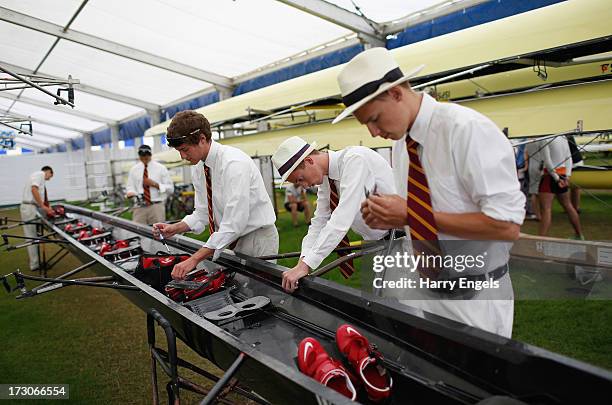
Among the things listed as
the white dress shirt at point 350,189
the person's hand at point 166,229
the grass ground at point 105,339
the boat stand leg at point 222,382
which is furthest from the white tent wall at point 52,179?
the boat stand leg at point 222,382

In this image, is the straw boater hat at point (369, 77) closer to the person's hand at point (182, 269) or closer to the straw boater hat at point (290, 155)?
the straw boater hat at point (290, 155)

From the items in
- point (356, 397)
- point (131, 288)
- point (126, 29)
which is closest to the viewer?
point (356, 397)

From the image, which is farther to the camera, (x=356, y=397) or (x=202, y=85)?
(x=202, y=85)

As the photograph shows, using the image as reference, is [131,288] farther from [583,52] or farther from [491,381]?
[583,52]

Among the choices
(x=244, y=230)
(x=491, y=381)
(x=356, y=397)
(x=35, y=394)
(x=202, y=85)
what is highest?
(x=202, y=85)

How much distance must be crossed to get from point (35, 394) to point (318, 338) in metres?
2.46

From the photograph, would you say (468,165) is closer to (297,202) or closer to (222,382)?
(222,382)

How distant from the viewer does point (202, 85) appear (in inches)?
592

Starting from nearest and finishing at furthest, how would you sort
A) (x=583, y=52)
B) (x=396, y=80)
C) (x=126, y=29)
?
(x=396, y=80), (x=583, y=52), (x=126, y=29)

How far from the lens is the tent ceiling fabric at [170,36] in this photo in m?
9.20

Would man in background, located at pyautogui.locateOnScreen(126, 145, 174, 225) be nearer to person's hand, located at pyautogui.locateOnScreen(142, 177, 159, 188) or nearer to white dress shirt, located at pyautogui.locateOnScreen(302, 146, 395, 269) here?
person's hand, located at pyautogui.locateOnScreen(142, 177, 159, 188)

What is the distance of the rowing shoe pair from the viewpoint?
174 cm

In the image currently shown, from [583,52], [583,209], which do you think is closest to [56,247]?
[583,52]

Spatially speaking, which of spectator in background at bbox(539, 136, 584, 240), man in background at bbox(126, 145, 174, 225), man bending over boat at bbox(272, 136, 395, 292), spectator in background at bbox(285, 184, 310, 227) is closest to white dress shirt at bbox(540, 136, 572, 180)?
spectator in background at bbox(539, 136, 584, 240)
